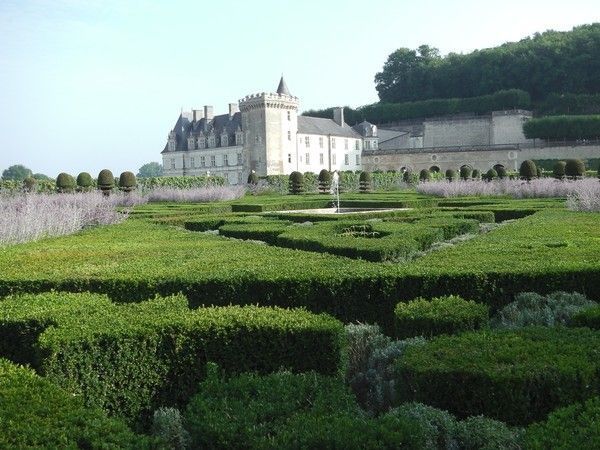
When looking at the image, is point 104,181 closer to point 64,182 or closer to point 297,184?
point 64,182

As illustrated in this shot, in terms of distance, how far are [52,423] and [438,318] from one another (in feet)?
9.10

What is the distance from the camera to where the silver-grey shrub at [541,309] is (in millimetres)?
4922

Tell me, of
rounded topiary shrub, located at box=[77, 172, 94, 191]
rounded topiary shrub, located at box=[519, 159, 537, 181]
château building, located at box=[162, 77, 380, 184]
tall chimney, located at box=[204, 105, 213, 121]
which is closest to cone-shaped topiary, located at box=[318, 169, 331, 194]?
rounded topiary shrub, located at box=[519, 159, 537, 181]

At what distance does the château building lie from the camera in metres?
51.7

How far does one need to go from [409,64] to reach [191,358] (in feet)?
259

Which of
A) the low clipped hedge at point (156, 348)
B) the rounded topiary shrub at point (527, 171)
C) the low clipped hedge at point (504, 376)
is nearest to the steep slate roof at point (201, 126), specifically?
the rounded topiary shrub at point (527, 171)

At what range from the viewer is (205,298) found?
581 centimetres

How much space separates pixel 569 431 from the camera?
8.89 feet

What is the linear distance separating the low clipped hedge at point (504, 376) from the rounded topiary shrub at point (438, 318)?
0.77 meters

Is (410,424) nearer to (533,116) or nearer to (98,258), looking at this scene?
(98,258)

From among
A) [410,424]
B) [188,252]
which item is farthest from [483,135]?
[410,424]

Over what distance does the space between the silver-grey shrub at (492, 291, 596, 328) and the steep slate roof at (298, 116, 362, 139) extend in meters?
51.2

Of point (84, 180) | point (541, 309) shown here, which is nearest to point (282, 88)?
point (84, 180)

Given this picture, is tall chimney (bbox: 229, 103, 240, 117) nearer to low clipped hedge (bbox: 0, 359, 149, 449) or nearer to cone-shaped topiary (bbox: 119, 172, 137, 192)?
cone-shaped topiary (bbox: 119, 172, 137, 192)
